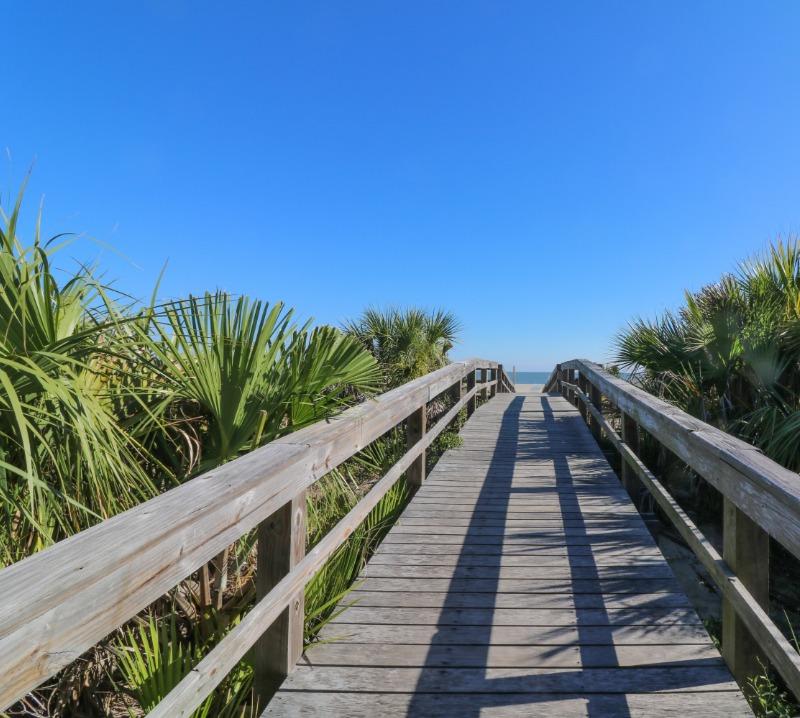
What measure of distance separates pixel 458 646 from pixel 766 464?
57.3 inches

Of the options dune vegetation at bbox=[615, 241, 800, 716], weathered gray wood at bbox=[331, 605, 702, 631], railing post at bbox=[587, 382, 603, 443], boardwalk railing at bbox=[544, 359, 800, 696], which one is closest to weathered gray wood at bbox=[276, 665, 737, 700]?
boardwalk railing at bbox=[544, 359, 800, 696]

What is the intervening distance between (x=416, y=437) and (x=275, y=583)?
2.68 metres

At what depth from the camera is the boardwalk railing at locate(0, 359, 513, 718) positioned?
35.9 inches

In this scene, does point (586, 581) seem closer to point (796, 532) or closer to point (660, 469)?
point (796, 532)

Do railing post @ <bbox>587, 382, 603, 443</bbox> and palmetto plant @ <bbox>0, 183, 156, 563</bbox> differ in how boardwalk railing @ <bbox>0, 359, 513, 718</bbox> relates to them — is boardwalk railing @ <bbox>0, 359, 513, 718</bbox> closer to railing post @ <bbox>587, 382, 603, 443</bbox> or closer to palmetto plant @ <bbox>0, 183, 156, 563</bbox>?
palmetto plant @ <bbox>0, 183, 156, 563</bbox>

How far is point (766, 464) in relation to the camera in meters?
1.86

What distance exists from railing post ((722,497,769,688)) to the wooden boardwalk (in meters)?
0.10

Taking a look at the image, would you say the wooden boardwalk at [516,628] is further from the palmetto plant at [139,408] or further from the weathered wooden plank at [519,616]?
the palmetto plant at [139,408]

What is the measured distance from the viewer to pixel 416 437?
4.62 meters

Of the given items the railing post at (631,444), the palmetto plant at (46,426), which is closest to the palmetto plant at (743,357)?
the railing post at (631,444)

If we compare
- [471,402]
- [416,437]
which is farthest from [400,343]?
[416,437]

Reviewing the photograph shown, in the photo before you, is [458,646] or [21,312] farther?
[458,646]

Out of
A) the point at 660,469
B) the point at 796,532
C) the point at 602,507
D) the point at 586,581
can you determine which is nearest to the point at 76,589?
the point at 796,532

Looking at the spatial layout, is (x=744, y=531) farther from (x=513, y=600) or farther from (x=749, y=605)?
(x=513, y=600)
